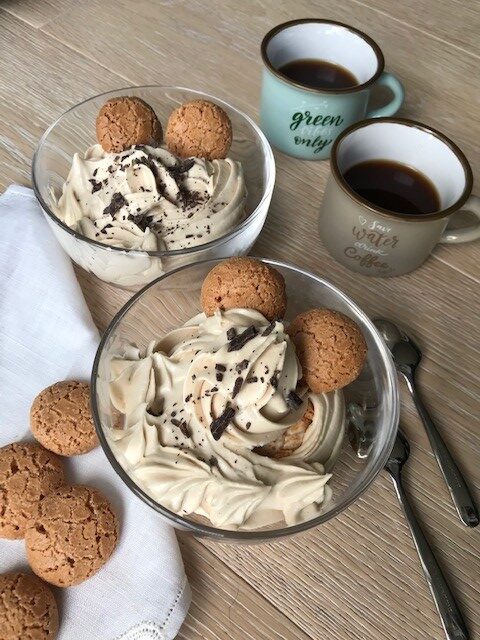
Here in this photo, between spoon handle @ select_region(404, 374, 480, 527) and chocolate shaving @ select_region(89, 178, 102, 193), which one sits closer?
spoon handle @ select_region(404, 374, 480, 527)

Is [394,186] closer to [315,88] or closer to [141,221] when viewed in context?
[315,88]

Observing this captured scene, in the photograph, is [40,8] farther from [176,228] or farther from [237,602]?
[237,602]

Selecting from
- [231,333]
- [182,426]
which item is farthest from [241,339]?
[182,426]

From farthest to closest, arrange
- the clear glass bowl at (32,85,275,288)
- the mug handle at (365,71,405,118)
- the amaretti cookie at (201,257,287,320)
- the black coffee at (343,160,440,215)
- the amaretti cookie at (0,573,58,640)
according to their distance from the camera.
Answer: the mug handle at (365,71,405,118), the black coffee at (343,160,440,215), the clear glass bowl at (32,85,275,288), the amaretti cookie at (201,257,287,320), the amaretti cookie at (0,573,58,640)

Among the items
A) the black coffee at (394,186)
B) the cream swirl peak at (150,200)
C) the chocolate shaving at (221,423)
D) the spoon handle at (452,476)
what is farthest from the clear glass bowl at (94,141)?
the spoon handle at (452,476)

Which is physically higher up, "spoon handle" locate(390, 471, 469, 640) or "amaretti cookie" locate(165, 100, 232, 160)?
"amaretti cookie" locate(165, 100, 232, 160)

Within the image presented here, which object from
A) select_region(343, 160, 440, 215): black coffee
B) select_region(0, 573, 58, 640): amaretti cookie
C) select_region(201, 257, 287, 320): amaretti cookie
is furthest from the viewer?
select_region(343, 160, 440, 215): black coffee

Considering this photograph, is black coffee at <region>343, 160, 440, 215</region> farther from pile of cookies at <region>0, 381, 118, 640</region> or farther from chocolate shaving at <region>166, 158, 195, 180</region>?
pile of cookies at <region>0, 381, 118, 640</region>

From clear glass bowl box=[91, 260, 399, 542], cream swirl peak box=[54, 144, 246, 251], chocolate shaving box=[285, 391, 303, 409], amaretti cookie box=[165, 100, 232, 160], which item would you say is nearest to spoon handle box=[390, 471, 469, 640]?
clear glass bowl box=[91, 260, 399, 542]
